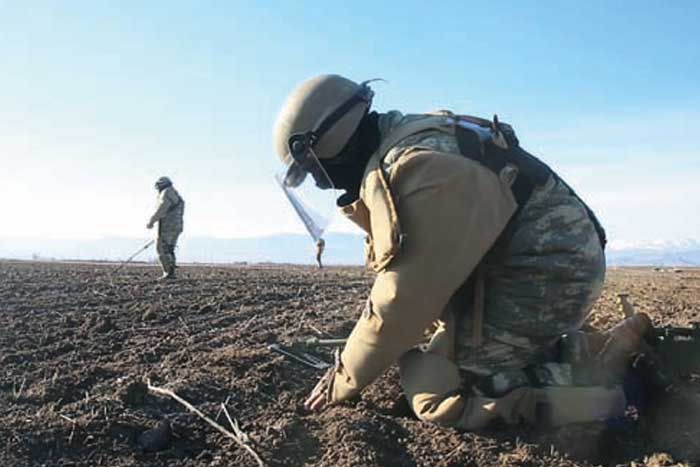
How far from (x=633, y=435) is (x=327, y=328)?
320 cm

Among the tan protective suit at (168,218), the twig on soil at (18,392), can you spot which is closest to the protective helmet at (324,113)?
the twig on soil at (18,392)

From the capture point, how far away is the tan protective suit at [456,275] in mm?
3635

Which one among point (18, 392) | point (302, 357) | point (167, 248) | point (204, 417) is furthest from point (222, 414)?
point (167, 248)

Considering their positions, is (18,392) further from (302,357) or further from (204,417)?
(302,357)

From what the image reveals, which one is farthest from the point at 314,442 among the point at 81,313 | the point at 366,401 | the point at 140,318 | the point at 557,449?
the point at 81,313

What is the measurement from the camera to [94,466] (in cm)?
361

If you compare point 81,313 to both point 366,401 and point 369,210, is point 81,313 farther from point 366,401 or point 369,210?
point 369,210

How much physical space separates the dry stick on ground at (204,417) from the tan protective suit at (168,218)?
10.9 meters

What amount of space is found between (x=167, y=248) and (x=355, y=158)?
11.7 m

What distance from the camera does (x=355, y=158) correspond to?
13.9 feet

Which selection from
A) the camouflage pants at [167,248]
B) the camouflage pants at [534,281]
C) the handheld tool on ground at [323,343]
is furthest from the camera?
the camouflage pants at [167,248]

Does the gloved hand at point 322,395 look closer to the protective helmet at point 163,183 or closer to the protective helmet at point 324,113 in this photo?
the protective helmet at point 324,113

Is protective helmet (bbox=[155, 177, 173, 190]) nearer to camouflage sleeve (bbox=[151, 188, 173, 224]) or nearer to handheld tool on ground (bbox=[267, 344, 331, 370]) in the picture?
camouflage sleeve (bbox=[151, 188, 173, 224])

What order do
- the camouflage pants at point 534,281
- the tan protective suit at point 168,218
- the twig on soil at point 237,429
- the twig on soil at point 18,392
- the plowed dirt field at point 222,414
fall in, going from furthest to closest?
1. the tan protective suit at point 168,218
2. the twig on soil at point 18,392
3. the camouflage pants at point 534,281
4. the twig on soil at point 237,429
5. the plowed dirt field at point 222,414
